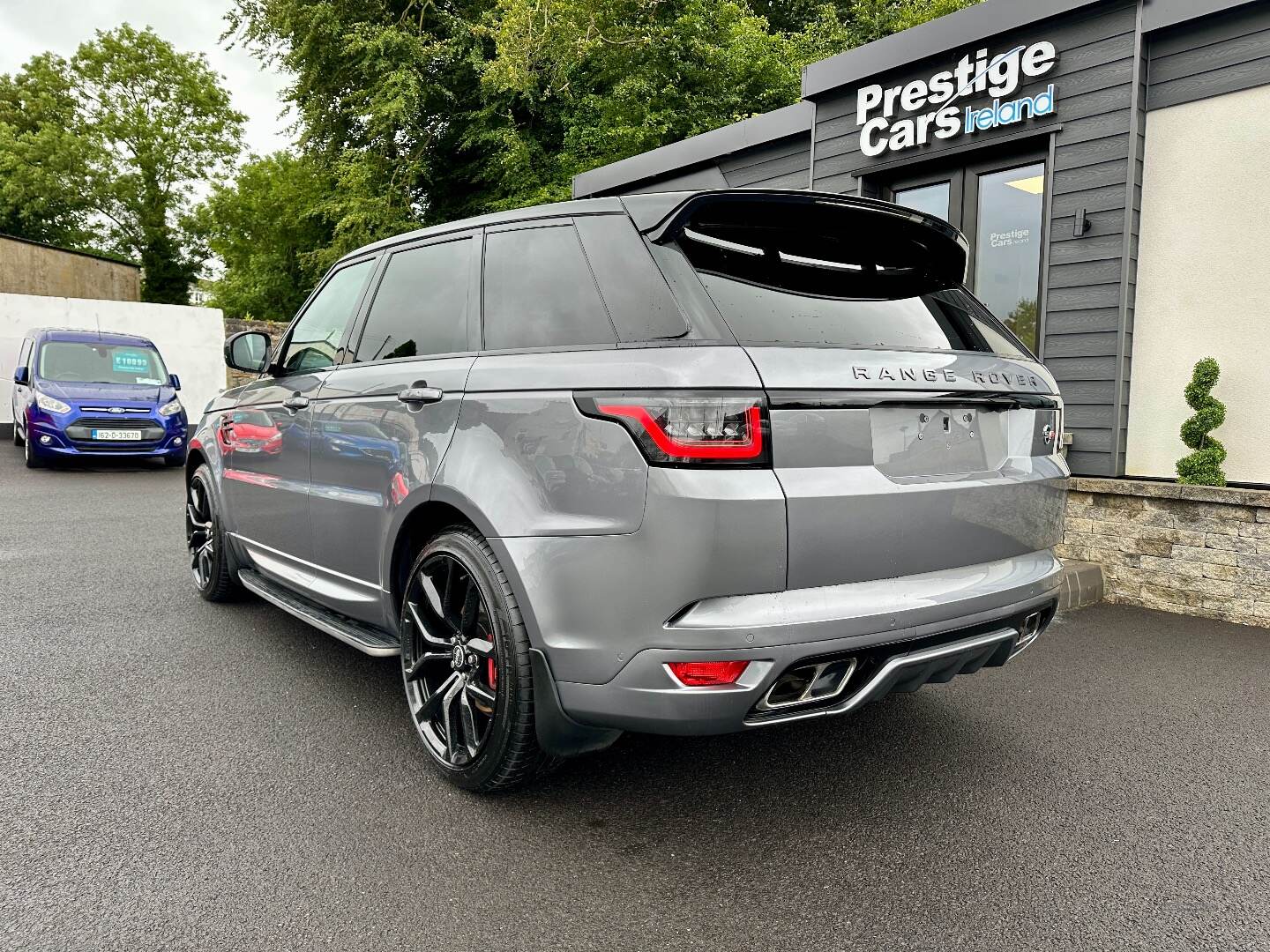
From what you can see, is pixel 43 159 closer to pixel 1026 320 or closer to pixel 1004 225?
pixel 1004 225

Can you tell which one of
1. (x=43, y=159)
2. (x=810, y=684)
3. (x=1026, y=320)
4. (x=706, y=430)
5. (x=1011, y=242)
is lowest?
(x=810, y=684)

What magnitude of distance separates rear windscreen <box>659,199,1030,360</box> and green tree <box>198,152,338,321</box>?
26.1 meters

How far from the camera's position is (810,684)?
2.29m

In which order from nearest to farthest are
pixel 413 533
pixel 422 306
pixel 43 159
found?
1. pixel 413 533
2. pixel 422 306
3. pixel 43 159

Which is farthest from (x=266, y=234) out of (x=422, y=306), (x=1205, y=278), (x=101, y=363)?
(x=422, y=306)

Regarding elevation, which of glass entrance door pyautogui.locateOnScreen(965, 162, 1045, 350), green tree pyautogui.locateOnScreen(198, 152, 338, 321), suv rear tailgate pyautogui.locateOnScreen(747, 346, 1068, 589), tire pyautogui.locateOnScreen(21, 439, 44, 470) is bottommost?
tire pyautogui.locateOnScreen(21, 439, 44, 470)

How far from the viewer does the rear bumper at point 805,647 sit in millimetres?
2172

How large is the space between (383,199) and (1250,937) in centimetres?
2268

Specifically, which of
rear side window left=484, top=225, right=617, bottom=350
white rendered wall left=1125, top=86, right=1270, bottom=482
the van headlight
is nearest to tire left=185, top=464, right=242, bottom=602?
rear side window left=484, top=225, right=617, bottom=350

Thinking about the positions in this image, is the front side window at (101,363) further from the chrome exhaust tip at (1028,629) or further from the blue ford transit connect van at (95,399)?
the chrome exhaust tip at (1028,629)

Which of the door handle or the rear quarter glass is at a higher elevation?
the rear quarter glass

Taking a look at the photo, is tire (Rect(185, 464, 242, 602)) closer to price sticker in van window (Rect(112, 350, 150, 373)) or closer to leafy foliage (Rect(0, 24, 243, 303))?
price sticker in van window (Rect(112, 350, 150, 373))

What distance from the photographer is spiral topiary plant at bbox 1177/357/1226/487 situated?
5.74 metres

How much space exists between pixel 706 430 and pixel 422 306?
1.54 metres
